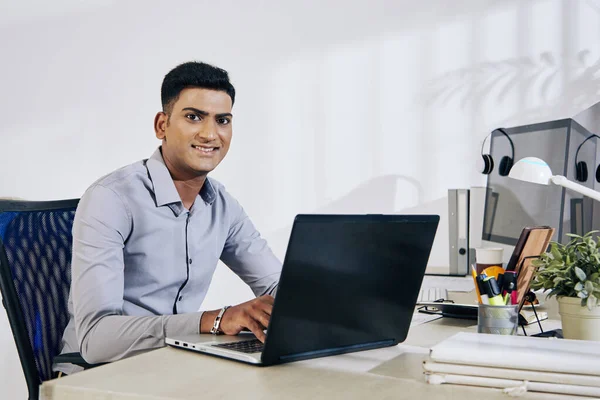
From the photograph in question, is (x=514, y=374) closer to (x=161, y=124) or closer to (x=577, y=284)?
(x=577, y=284)

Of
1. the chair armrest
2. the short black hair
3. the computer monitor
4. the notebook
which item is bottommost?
the chair armrest

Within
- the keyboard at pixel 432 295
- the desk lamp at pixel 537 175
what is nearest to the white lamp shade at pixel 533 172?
the desk lamp at pixel 537 175

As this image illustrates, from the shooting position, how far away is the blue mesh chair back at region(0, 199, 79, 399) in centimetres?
151

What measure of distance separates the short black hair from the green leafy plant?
3.33 ft

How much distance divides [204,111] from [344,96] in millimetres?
1361

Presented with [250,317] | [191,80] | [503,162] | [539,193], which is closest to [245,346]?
[250,317]

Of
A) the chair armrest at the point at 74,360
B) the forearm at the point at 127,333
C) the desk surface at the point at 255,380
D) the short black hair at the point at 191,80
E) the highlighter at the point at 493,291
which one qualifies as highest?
the short black hair at the point at 191,80

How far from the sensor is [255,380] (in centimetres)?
88

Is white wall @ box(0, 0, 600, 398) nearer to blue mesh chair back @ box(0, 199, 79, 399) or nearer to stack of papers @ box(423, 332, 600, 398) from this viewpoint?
blue mesh chair back @ box(0, 199, 79, 399)

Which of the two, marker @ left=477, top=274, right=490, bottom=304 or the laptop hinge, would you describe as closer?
the laptop hinge

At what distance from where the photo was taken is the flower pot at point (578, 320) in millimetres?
1128

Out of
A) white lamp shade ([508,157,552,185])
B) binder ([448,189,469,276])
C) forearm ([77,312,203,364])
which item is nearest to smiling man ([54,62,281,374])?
forearm ([77,312,203,364])

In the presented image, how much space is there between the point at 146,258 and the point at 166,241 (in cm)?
7

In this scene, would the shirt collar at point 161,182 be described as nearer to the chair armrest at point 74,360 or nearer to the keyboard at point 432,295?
the chair armrest at point 74,360
